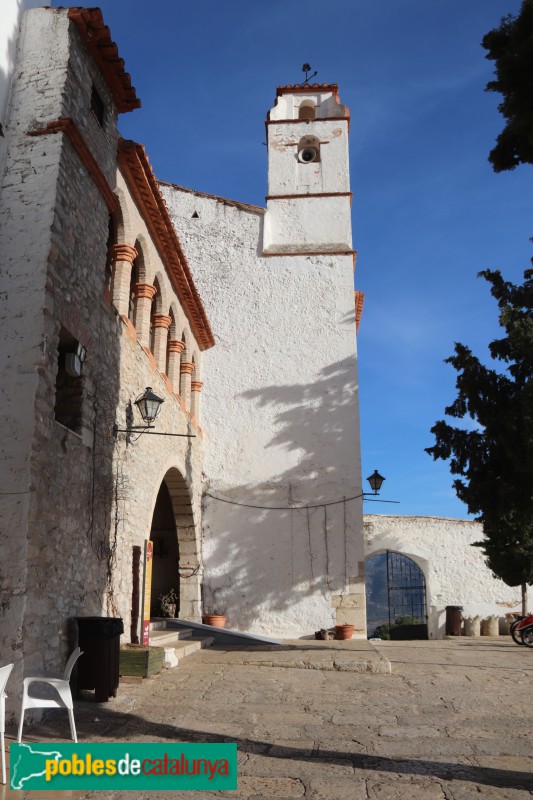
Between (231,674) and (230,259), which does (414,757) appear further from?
(230,259)

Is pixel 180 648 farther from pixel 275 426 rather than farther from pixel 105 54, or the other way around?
pixel 105 54

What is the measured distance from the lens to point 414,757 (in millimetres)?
4461

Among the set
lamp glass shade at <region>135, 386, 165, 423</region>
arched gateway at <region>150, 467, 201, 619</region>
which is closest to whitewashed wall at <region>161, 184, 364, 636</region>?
arched gateway at <region>150, 467, 201, 619</region>

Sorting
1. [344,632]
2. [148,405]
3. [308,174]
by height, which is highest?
[308,174]

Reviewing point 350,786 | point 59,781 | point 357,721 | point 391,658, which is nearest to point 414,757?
point 350,786

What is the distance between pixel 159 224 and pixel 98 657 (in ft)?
21.1

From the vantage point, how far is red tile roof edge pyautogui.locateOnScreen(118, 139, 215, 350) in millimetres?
8703

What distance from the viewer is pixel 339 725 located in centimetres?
542

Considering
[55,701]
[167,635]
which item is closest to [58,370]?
[55,701]

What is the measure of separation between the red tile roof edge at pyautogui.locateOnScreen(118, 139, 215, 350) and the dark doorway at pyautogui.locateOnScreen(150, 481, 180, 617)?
3487 mm

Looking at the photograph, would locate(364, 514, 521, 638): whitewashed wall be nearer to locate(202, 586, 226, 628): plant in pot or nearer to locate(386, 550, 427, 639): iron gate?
locate(386, 550, 427, 639): iron gate

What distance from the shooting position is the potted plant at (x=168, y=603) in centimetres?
1296

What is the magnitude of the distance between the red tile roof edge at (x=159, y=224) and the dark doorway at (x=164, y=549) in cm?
349

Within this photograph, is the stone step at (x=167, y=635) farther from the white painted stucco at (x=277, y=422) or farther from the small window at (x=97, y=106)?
the small window at (x=97, y=106)
